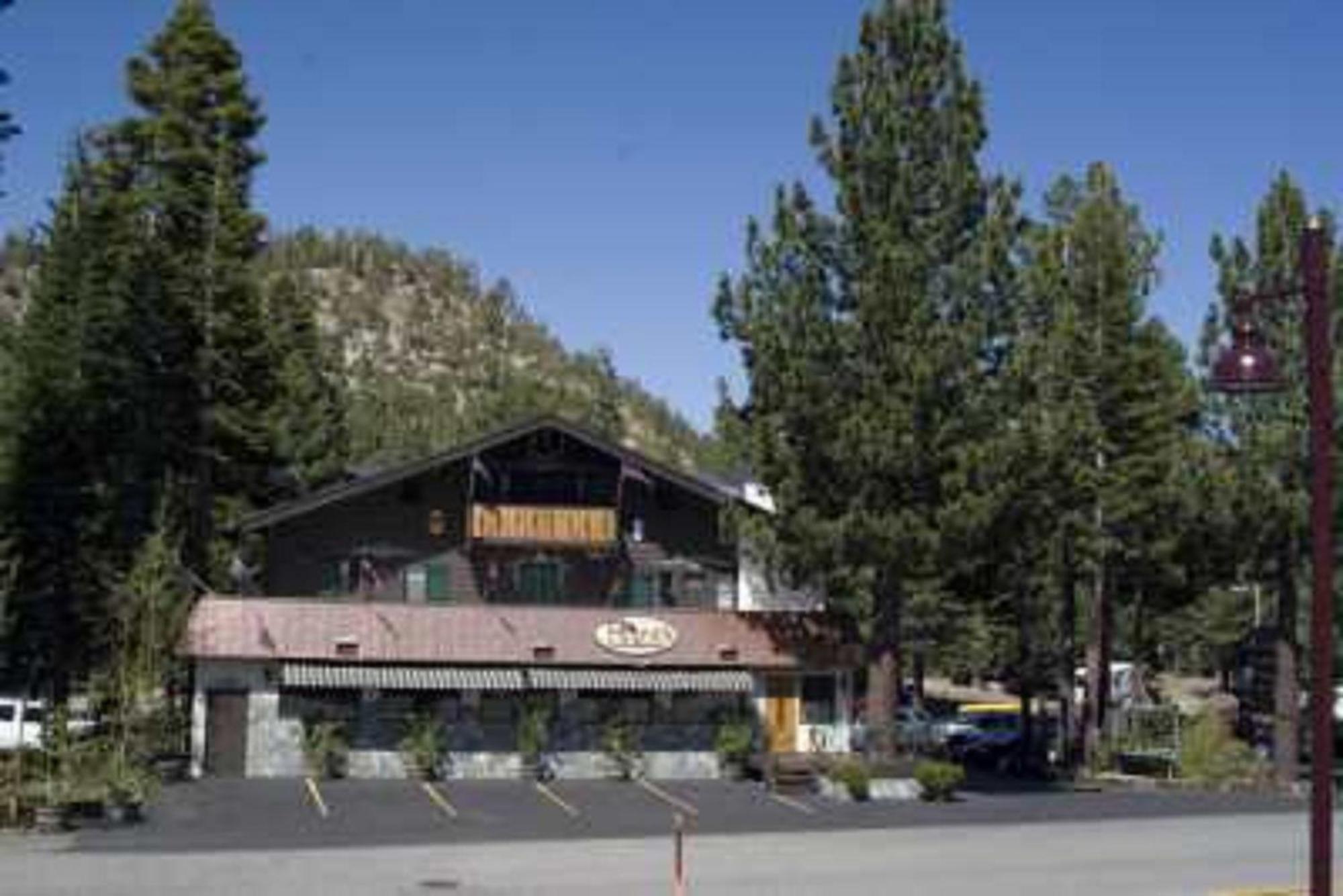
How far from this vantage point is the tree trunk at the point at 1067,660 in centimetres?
5053

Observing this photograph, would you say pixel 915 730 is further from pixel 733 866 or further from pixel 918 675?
pixel 733 866

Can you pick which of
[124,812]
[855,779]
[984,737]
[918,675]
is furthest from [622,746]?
[918,675]

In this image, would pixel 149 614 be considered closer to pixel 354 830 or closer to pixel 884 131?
pixel 354 830

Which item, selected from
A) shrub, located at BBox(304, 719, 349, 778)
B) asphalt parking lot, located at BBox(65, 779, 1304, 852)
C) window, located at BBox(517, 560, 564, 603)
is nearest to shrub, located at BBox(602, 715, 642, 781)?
asphalt parking lot, located at BBox(65, 779, 1304, 852)

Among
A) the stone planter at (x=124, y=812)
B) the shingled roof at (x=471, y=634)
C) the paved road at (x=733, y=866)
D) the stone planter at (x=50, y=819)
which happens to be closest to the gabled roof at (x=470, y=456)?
the shingled roof at (x=471, y=634)

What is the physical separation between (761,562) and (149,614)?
1452cm

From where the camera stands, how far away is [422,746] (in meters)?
43.6

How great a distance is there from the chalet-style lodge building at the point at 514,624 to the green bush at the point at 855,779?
517cm

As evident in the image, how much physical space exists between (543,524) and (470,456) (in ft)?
8.66

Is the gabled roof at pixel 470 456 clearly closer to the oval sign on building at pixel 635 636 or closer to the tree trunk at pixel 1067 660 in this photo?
the oval sign on building at pixel 635 636

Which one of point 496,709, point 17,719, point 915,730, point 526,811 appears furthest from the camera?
point 915,730

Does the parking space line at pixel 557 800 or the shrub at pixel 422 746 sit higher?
the shrub at pixel 422 746

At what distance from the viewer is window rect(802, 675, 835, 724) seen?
1868 inches

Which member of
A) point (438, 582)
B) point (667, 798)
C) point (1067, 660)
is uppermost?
point (438, 582)
